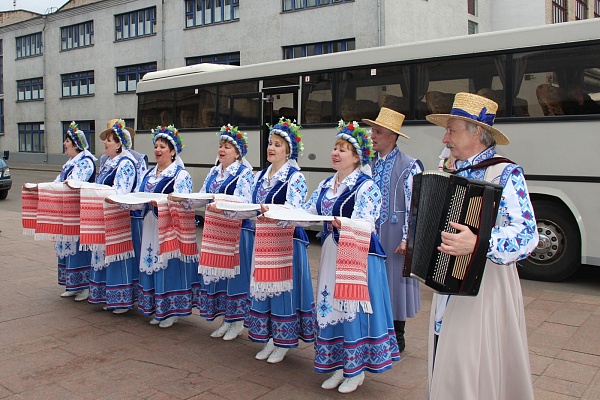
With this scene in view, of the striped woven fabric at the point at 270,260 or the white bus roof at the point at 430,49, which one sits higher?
the white bus roof at the point at 430,49

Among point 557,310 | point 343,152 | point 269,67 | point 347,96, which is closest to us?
point 343,152

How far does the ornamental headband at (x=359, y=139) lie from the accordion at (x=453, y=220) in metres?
1.55

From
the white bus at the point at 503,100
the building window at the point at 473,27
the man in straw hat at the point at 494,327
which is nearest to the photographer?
the man in straw hat at the point at 494,327

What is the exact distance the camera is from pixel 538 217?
7.87 meters

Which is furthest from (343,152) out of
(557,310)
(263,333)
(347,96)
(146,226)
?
(347,96)

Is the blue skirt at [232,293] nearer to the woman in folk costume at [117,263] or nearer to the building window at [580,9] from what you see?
the woman in folk costume at [117,263]

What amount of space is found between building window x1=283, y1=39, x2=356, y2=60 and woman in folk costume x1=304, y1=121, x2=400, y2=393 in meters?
18.4

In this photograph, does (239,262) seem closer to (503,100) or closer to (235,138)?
(235,138)

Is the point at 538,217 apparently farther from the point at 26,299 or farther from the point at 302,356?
the point at 26,299

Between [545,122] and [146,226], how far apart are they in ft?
17.5

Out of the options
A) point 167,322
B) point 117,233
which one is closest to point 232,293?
point 167,322

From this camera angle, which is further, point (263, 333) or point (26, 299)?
point (26, 299)

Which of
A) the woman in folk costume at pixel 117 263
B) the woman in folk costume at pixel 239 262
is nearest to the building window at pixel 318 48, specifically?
the woman in folk costume at pixel 117 263

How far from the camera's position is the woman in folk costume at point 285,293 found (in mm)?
4676
